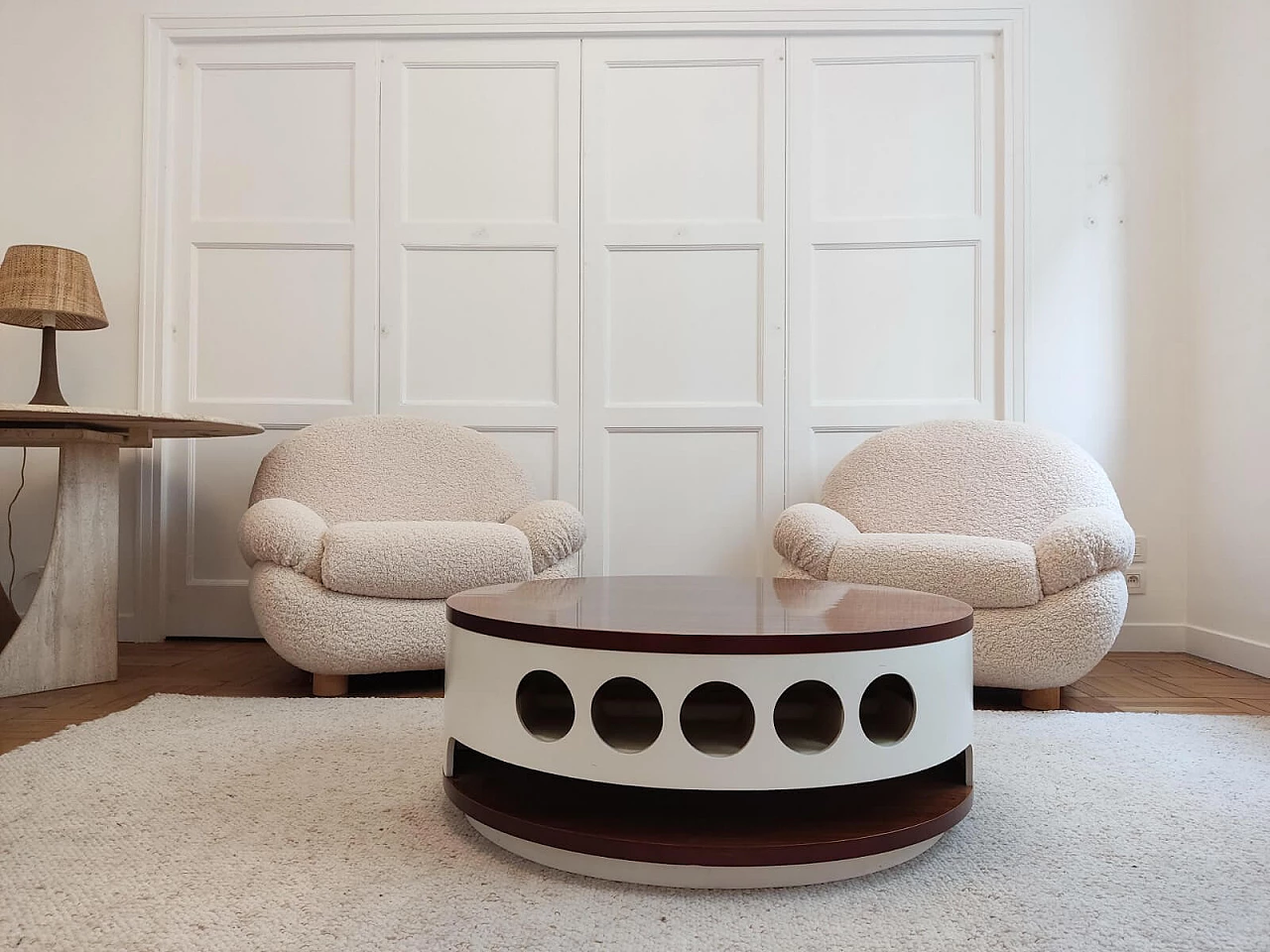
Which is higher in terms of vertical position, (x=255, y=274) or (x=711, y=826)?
(x=255, y=274)

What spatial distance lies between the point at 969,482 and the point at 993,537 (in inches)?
9.0

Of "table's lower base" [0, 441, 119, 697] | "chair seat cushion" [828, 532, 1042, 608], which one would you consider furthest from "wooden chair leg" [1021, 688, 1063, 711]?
"table's lower base" [0, 441, 119, 697]

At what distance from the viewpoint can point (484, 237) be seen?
3.12 meters

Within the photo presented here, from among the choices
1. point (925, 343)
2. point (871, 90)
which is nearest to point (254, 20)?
point (871, 90)

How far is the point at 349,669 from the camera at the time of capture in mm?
2262

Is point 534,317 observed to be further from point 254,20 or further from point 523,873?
point 523,873

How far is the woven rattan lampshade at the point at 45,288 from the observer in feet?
8.68

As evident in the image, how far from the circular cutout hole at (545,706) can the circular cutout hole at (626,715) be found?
0.05 m

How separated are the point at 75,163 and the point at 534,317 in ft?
5.80

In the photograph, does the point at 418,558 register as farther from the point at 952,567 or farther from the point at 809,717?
the point at 952,567

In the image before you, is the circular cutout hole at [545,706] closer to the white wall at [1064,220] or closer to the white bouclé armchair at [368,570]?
the white bouclé armchair at [368,570]

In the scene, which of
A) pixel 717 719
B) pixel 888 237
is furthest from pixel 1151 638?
pixel 717 719

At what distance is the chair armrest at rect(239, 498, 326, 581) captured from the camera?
7.38 ft

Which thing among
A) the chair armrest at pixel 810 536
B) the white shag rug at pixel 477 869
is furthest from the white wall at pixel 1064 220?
the white shag rug at pixel 477 869
